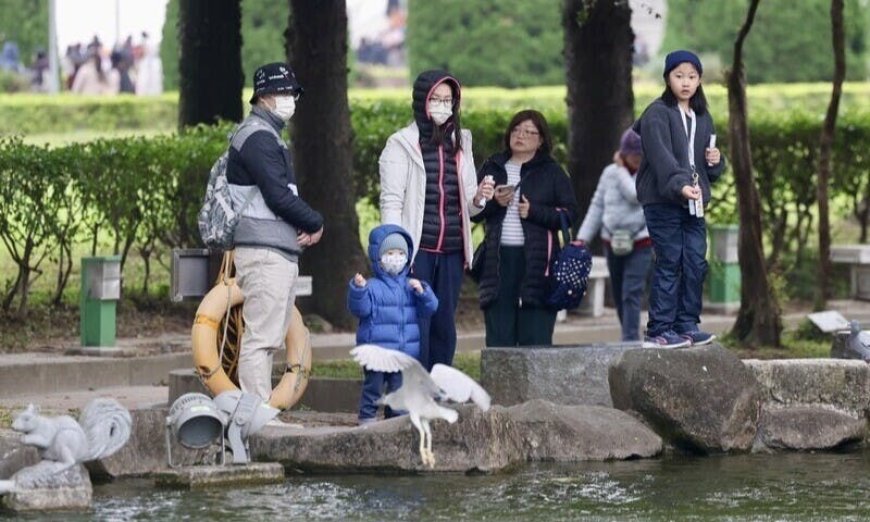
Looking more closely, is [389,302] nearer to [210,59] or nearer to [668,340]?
[668,340]

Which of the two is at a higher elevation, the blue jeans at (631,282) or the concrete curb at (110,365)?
the blue jeans at (631,282)

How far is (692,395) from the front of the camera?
11797mm

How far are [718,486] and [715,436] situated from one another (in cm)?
108

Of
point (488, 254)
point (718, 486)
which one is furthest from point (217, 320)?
point (718, 486)

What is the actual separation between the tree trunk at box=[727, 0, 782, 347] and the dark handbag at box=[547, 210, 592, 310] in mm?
2784

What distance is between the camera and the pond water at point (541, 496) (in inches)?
386

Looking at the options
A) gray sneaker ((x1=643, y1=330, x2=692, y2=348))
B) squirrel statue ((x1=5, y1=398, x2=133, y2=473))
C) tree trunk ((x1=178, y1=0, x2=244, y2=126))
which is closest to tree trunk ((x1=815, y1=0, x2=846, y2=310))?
gray sneaker ((x1=643, y1=330, x2=692, y2=348))

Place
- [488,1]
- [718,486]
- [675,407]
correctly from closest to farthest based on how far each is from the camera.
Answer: [718,486], [675,407], [488,1]

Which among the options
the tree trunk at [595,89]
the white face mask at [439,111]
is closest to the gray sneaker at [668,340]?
the white face mask at [439,111]

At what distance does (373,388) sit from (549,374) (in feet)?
3.52

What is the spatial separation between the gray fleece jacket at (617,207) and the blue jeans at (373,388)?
15.2ft

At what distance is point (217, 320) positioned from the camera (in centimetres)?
1191

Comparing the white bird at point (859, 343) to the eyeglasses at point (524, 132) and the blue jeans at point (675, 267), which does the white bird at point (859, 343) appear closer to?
the blue jeans at point (675, 267)

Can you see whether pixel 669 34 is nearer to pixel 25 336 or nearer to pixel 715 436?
pixel 25 336
